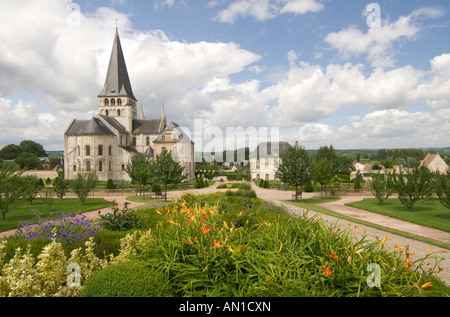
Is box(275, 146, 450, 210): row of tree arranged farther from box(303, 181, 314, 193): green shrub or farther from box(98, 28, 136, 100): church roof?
box(98, 28, 136, 100): church roof

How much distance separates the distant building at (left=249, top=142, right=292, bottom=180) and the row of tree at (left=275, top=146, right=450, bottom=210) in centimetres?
2709

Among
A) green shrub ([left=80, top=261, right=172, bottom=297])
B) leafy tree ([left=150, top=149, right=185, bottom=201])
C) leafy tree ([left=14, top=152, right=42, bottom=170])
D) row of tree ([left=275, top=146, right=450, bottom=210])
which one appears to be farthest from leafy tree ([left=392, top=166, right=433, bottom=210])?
leafy tree ([left=14, top=152, right=42, bottom=170])

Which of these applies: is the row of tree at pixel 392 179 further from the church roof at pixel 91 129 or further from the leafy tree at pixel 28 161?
the leafy tree at pixel 28 161

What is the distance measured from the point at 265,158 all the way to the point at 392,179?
106ft

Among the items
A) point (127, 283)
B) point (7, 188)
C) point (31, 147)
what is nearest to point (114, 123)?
point (7, 188)

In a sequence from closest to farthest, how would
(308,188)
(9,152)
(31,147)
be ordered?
(308,188)
(9,152)
(31,147)

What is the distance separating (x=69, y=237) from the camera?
6020 mm

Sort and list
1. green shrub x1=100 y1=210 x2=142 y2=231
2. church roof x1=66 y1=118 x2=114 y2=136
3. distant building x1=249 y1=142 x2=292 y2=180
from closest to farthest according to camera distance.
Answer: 1. green shrub x1=100 y1=210 x2=142 y2=231
2. church roof x1=66 y1=118 x2=114 y2=136
3. distant building x1=249 y1=142 x2=292 y2=180

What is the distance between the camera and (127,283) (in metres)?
3.38

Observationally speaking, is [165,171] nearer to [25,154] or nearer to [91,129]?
[91,129]

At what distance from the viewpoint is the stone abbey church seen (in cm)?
4500

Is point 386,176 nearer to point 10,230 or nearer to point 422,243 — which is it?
point 422,243
